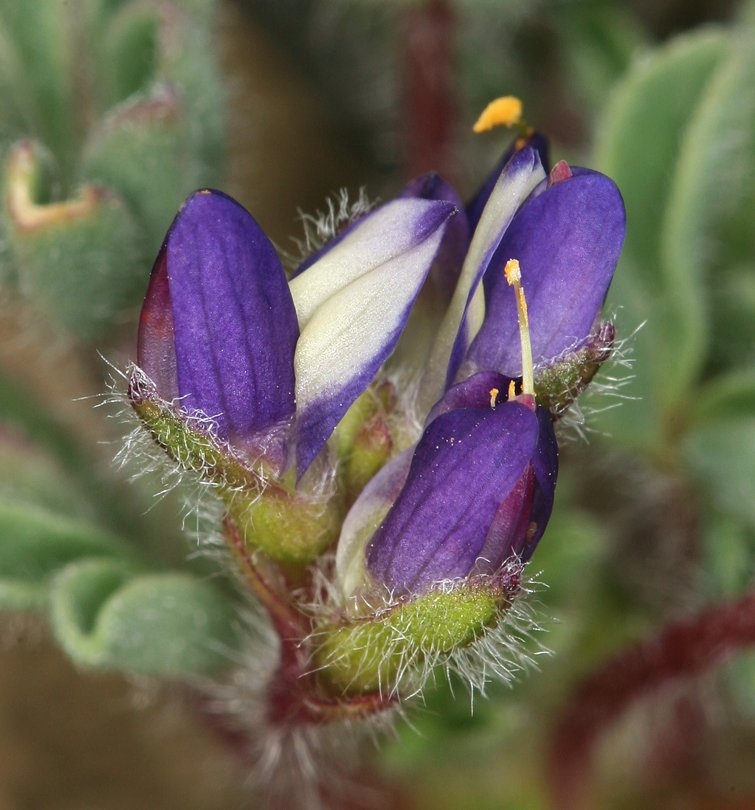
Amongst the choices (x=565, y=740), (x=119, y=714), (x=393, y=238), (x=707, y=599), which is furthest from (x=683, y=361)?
(x=119, y=714)

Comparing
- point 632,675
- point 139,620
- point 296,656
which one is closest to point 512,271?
point 296,656

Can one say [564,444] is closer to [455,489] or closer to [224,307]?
[455,489]

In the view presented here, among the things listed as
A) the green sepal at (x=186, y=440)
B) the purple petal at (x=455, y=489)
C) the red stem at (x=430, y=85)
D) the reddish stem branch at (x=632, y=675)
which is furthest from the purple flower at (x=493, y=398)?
the red stem at (x=430, y=85)

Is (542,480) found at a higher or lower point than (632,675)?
higher

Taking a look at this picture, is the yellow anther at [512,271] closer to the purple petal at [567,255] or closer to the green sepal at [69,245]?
the purple petal at [567,255]

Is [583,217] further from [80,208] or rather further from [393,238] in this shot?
[80,208]

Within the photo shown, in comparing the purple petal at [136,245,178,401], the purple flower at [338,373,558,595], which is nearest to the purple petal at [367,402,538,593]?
the purple flower at [338,373,558,595]

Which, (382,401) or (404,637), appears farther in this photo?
(382,401)
